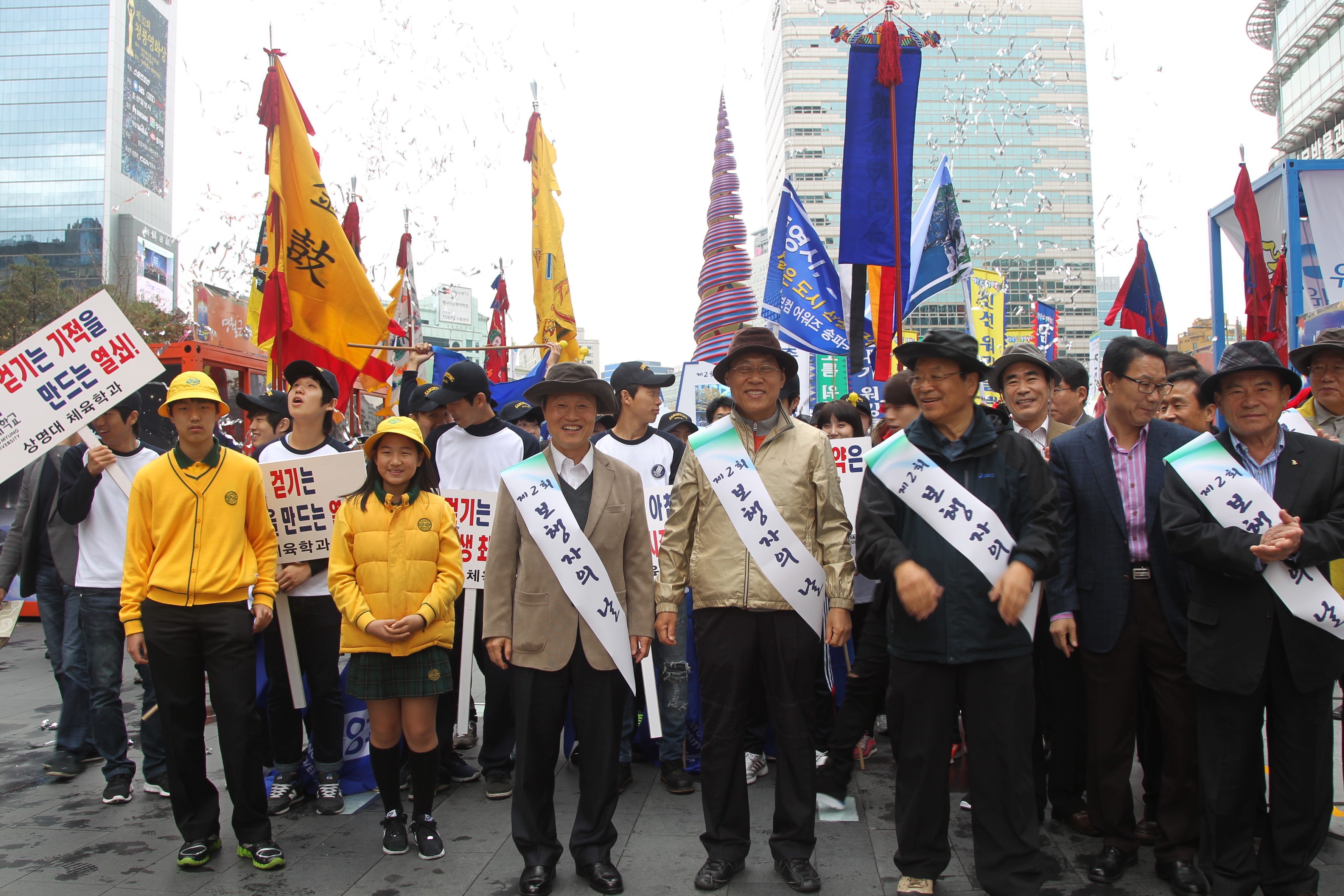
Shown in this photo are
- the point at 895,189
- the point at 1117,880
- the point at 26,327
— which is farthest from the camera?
the point at 26,327

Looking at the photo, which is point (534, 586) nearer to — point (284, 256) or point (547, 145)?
point (284, 256)

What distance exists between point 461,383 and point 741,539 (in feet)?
7.00

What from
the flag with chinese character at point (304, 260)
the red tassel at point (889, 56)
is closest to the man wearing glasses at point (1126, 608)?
the red tassel at point (889, 56)

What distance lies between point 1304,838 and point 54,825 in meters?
5.45

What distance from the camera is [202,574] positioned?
3.80 meters

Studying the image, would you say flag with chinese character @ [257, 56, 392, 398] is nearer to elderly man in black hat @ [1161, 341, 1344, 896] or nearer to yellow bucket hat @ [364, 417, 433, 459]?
yellow bucket hat @ [364, 417, 433, 459]

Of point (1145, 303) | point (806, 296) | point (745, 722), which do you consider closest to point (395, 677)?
point (745, 722)

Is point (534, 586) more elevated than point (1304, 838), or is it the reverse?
point (534, 586)

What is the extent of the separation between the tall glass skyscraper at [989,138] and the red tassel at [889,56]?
24553 millimetres

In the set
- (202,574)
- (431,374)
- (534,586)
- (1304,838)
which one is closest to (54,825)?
(202,574)

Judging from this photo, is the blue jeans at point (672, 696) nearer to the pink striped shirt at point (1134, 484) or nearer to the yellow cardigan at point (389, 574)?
the yellow cardigan at point (389, 574)

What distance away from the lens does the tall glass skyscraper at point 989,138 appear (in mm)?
41906

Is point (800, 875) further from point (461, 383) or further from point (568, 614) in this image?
point (461, 383)

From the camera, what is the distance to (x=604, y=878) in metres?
3.48
